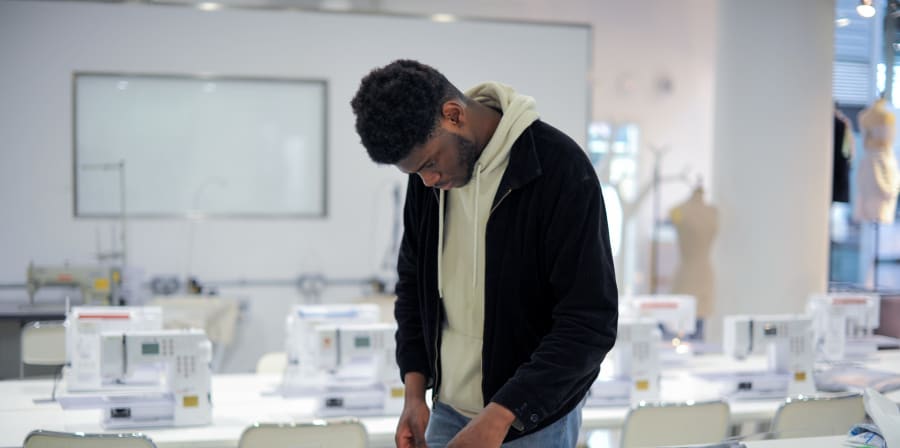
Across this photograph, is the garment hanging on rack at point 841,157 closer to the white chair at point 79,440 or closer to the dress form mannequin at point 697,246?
the dress form mannequin at point 697,246

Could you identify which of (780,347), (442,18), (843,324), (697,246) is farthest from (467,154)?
(697,246)

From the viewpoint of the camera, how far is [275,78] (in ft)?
19.6

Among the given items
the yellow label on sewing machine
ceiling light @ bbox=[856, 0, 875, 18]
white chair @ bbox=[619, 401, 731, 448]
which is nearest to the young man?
white chair @ bbox=[619, 401, 731, 448]

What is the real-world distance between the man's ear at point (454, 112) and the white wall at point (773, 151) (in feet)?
16.1

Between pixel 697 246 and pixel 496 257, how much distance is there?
4878 millimetres

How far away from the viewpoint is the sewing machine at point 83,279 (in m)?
5.41

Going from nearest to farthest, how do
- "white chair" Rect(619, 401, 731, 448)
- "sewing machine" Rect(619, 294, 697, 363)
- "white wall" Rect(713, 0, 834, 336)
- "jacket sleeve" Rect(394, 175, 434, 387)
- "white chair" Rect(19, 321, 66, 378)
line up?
1. "jacket sleeve" Rect(394, 175, 434, 387)
2. "white chair" Rect(619, 401, 731, 448)
3. "white chair" Rect(19, 321, 66, 378)
4. "sewing machine" Rect(619, 294, 697, 363)
5. "white wall" Rect(713, 0, 834, 336)

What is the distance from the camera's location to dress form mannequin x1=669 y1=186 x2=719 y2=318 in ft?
20.2

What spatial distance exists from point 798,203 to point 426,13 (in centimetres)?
280

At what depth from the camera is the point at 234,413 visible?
11.2ft

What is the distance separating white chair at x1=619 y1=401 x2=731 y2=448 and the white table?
0.95ft

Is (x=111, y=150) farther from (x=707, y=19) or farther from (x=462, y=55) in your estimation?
(x=707, y=19)

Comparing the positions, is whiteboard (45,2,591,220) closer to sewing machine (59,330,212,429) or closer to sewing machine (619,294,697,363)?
sewing machine (619,294,697,363)

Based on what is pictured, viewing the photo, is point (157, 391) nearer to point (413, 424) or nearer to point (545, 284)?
point (413, 424)
